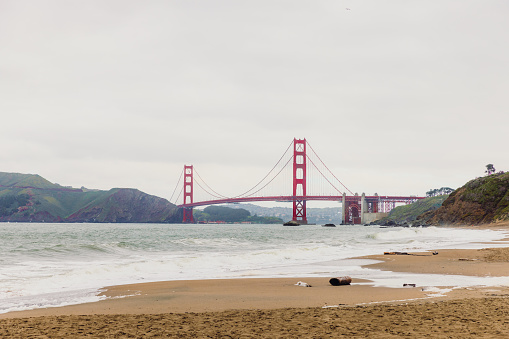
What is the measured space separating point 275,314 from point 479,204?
8851 centimetres

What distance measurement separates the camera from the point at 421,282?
36.6 ft

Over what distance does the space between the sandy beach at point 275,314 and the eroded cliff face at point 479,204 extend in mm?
74201

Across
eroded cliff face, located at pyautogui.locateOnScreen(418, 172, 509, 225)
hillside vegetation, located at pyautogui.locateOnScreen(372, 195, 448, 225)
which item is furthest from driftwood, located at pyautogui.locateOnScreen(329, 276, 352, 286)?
hillside vegetation, located at pyautogui.locateOnScreen(372, 195, 448, 225)

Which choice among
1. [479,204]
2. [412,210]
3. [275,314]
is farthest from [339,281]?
[412,210]

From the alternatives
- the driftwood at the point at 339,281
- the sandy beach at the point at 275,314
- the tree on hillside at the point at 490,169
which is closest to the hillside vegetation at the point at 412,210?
the tree on hillside at the point at 490,169

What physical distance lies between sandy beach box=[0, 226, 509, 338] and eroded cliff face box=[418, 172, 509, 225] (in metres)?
74.2

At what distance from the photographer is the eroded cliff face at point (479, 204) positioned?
266ft

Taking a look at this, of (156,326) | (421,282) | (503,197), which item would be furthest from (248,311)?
(503,197)

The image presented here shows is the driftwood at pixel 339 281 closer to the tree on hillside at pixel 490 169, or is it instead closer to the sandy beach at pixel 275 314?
the sandy beach at pixel 275 314

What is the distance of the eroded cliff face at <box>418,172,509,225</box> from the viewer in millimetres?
81000

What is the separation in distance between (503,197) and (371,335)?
87.7 m

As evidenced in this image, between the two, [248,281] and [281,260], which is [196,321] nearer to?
[248,281]

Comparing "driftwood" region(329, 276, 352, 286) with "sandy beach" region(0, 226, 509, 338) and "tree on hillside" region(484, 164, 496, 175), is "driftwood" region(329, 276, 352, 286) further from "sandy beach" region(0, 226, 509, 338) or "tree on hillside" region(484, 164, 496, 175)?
"tree on hillside" region(484, 164, 496, 175)

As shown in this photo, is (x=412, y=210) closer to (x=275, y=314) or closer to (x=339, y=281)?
(x=339, y=281)
